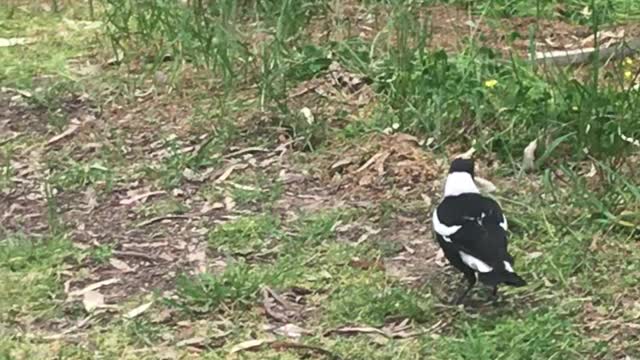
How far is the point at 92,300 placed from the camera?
4.23 meters

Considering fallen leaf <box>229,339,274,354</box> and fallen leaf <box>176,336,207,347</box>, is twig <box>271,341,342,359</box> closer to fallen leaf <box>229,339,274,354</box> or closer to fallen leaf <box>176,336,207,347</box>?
fallen leaf <box>229,339,274,354</box>

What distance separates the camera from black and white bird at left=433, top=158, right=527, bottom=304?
12.4ft

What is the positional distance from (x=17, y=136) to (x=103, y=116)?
402 mm

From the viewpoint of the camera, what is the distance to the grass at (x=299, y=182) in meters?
4.00

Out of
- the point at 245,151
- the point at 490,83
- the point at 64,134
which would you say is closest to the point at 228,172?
the point at 245,151

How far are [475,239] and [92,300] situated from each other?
1.30 meters

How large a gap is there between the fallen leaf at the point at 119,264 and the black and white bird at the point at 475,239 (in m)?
1.13

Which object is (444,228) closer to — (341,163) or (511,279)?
(511,279)

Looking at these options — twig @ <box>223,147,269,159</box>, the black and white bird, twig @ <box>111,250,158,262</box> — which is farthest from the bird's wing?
twig @ <box>223,147,269,159</box>

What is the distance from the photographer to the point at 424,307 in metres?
4.03

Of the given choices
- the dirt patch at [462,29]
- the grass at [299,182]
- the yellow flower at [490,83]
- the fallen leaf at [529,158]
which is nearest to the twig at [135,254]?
the grass at [299,182]

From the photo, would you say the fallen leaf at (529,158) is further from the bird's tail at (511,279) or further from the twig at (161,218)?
the twig at (161,218)

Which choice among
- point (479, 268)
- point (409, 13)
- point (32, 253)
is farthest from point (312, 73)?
point (479, 268)

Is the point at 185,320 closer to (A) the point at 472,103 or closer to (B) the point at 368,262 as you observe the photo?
(B) the point at 368,262
